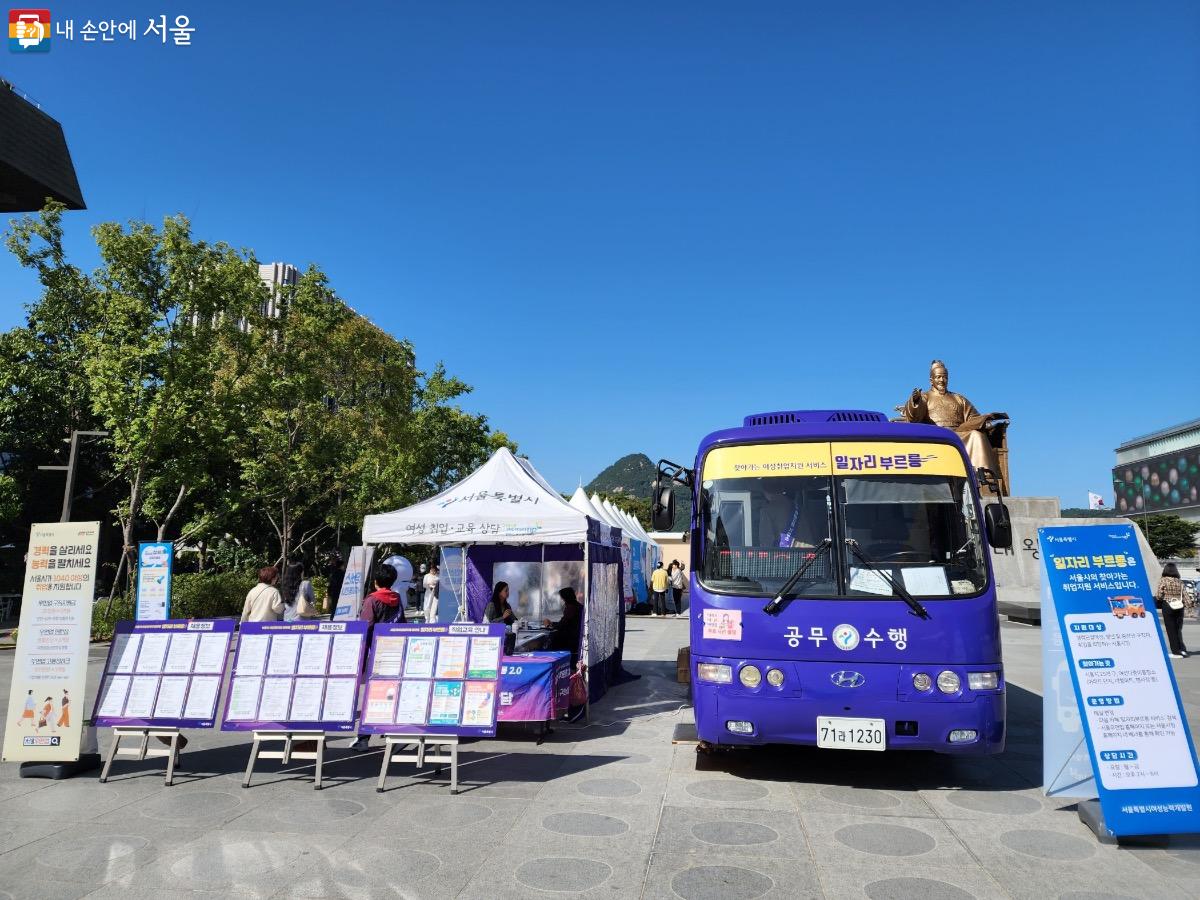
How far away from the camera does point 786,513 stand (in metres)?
6.52

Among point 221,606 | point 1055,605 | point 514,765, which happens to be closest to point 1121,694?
point 1055,605

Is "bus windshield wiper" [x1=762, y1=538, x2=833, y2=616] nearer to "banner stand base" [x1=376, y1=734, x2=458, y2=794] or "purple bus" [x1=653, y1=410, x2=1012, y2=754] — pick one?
"purple bus" [x1=653, y1=410, x2=1012, y2=754]

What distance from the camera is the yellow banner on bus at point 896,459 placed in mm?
6457

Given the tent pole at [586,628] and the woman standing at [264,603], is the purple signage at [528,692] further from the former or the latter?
the woman standing at [264,603]

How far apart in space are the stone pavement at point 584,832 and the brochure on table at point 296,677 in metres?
0.53

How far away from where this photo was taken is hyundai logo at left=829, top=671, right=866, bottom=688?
5832 mm

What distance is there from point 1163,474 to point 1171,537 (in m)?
52.7

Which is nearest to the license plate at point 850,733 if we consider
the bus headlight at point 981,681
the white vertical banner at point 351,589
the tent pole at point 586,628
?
the bus headlight at point 981,681

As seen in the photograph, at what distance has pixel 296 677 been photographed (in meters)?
6.45

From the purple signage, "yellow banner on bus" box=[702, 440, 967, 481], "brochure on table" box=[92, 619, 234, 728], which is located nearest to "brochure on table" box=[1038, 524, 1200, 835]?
"yellow banner on bus" box=[702, 440, 967, 481]

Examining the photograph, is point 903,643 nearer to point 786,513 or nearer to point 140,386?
point 786,513

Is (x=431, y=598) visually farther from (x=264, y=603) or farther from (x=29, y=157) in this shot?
(x=29, y=157)

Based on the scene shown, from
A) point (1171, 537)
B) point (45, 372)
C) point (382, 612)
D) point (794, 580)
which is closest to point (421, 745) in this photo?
point (382, 612)

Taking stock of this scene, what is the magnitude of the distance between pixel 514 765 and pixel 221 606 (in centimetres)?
1703
